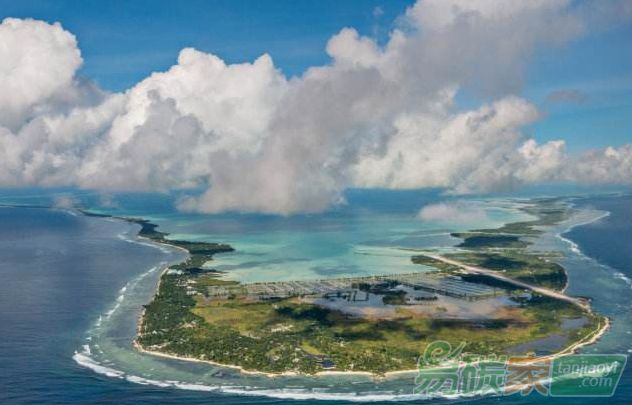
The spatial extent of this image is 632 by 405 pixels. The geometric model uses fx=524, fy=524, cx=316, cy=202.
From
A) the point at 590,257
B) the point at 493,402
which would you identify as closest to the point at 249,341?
the point at 493,402

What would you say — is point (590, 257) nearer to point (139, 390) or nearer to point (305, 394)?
point (305, 394)

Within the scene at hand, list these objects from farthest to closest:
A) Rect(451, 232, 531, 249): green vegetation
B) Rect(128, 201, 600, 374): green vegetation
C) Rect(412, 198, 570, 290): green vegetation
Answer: Rect(451, 232, 531, 249): green vegetation, Rect(412, 198, 570, 290): green vegetation, Rect(128, 201, 600, 374): green vegetation

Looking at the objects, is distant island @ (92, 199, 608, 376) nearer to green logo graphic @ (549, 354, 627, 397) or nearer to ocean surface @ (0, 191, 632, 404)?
ocean surface @ (0, 191, 632, 404)

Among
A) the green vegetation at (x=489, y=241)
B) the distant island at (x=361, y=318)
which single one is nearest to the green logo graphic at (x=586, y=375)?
the distant island at (x=361, y=318)

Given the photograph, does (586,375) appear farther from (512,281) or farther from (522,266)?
(522,266)

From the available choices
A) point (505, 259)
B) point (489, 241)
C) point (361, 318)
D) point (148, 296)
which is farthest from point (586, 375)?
point (489, 241)

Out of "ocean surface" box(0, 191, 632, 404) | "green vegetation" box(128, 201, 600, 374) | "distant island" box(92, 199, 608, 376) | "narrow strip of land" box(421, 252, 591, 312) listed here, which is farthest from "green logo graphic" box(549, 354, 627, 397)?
"narrow strip of land" box(421, 252, 591, 312)

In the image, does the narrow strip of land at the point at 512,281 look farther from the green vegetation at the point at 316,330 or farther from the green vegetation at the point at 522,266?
the green vegetation at the point at 316,330
